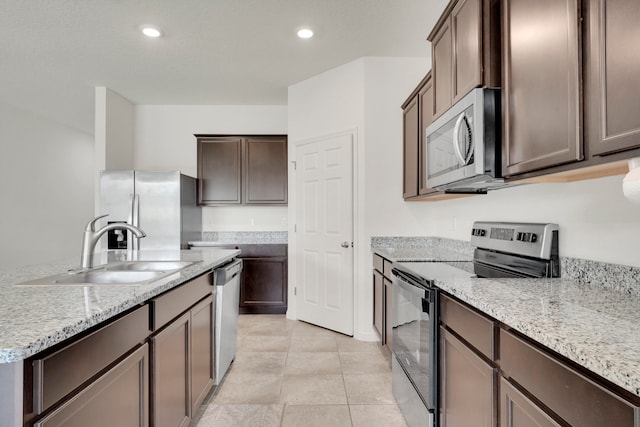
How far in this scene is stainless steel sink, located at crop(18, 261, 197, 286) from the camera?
1.54 meters

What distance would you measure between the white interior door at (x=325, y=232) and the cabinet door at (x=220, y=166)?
39.3 inches

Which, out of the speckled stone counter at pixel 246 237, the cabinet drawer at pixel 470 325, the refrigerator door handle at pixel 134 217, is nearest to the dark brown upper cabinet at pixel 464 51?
the cabinet drawer at pixel 470 325

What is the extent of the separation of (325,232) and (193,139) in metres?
2.51

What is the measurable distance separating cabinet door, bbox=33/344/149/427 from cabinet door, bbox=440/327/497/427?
124 centimetres

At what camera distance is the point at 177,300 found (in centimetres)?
165

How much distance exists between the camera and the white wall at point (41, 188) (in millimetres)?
4746

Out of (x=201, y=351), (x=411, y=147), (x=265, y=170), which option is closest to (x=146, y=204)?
(x=265, y=170)

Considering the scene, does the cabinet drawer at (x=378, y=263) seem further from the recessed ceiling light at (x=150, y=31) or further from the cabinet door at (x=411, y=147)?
the recessed ceiling light at (x=150, y=31)

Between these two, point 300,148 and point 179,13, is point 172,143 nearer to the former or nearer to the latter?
point 300,148

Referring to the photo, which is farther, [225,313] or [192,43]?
[192,43]

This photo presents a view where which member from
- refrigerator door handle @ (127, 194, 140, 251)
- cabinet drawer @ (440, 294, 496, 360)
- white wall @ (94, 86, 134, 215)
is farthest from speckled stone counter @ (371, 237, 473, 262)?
white wall @ (94, 86, 134, 215)

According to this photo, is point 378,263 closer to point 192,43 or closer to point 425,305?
point 425,305

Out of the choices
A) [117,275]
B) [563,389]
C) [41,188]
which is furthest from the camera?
[41,188]

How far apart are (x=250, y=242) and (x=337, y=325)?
181 cm
